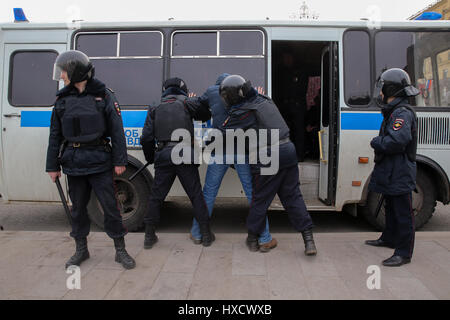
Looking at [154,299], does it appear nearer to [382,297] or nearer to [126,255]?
[126,255]

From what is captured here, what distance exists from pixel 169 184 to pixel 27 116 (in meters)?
2.30

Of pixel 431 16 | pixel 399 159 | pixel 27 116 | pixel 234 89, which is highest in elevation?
pixel 431 16

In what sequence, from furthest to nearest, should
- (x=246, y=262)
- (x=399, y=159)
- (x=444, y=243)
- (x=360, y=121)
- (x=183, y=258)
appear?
(x=360, y=121) → (x=444, y=243) → (x=183, y=258) → (x=246, y=262) → (x=399, y=159)

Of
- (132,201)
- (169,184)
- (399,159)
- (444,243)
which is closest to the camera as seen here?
(399,159)

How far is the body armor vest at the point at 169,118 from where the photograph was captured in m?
3.71

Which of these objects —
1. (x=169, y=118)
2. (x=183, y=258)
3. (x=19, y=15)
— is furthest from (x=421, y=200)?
(x=19, y=15)

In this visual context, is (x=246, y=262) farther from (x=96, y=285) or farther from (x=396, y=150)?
(x=396, y=150)

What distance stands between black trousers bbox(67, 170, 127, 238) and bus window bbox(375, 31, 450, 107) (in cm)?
367

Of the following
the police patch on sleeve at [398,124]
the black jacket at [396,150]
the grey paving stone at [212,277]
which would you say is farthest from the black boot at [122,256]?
the police patch on sleeve at [398,124]

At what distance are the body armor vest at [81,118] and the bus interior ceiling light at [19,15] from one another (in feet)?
7.24

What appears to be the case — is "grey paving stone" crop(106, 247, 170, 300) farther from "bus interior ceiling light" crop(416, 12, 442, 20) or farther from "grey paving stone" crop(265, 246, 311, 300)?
"bus interior ceiling light" crop(416, 12, 442, 20)

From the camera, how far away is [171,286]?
300 centimetres
